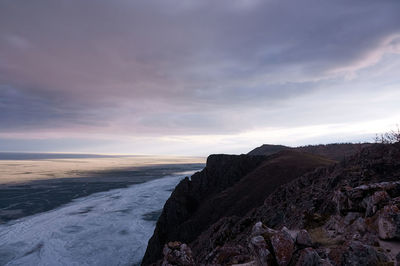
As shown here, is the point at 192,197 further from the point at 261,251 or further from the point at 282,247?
the point at 282,247

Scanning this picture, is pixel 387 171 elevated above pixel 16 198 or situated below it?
above

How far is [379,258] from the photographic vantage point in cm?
850

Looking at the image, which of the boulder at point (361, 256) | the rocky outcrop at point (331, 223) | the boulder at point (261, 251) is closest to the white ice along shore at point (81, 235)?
the rocky outcrop at point (331, 223)

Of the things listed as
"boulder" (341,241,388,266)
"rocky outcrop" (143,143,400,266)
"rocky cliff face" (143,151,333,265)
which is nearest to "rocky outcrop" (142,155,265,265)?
"rocky cliff face" (143,151,333,265)

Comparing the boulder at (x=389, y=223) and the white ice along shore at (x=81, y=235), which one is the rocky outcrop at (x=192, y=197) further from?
the boulder at (x=389, y=223)

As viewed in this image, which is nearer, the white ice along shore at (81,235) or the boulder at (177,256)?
the boulder at (177,256)

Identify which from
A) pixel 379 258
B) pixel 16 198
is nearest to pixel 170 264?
pixel 379 258

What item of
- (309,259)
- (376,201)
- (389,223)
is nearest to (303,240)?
(309,259)

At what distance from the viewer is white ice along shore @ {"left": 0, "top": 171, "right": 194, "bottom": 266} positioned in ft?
113

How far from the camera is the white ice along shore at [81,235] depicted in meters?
34.3

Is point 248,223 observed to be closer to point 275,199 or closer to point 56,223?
point 275,199

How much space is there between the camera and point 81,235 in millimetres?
42531

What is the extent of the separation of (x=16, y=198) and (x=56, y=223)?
31.6 m

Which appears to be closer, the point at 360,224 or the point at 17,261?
the point at 360,224
